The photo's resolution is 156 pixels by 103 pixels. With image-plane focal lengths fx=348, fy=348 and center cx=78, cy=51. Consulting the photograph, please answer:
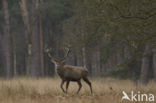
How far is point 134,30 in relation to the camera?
35.9ft

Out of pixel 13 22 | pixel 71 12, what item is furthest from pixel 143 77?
pixel 13 22

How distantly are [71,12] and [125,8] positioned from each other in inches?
998

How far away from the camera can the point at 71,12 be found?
3553 cm

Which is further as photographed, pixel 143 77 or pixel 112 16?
pixel 143 77

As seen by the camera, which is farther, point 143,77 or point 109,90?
point 143,77

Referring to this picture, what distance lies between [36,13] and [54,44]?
968cm

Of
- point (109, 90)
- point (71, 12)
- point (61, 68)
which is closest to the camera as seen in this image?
point (61, 68)

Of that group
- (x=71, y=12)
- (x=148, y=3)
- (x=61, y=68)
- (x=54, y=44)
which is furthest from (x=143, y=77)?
(x=54, y=44)

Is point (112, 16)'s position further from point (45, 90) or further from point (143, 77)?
point (143, 77)

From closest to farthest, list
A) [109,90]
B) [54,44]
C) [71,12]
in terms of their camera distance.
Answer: [109,90] < [71,12] < [54,44]

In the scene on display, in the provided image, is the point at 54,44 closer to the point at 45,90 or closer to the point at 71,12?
the point at 71,12

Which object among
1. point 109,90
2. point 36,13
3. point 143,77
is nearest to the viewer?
point 109,90

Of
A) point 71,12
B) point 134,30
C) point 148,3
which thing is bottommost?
point 134,30

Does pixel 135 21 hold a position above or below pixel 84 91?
above
